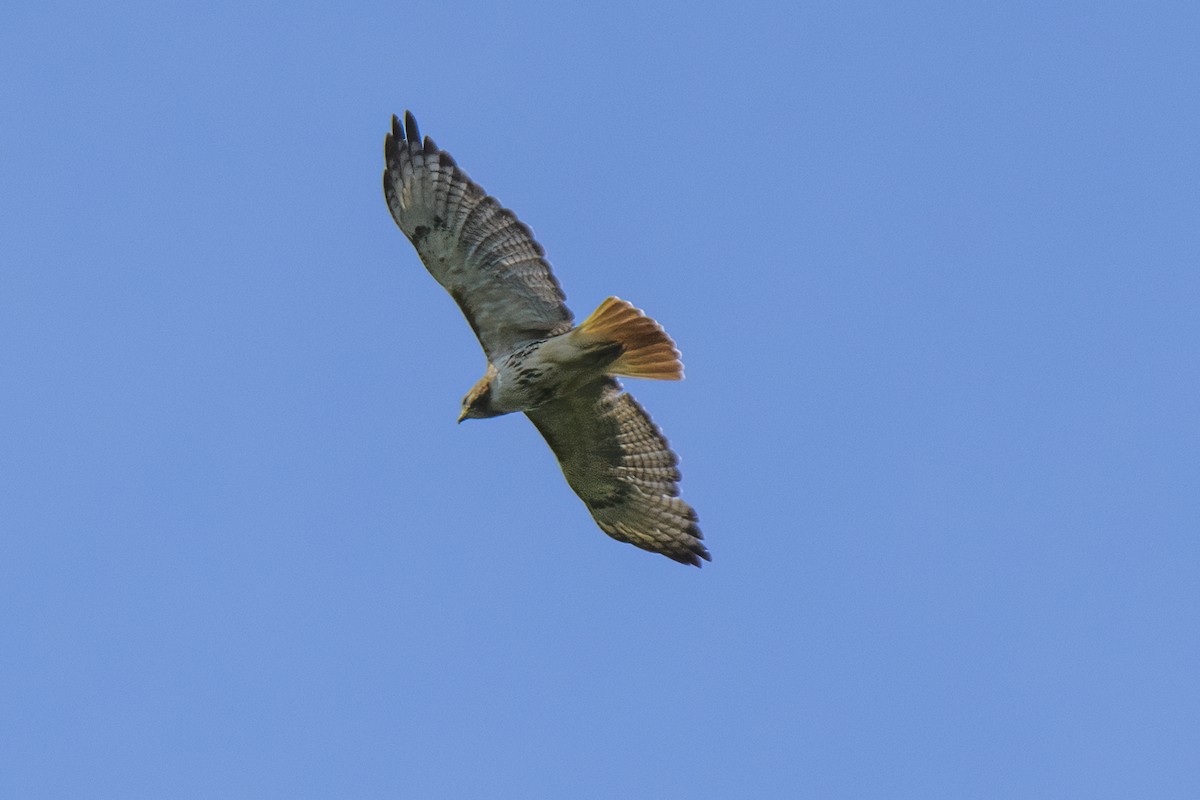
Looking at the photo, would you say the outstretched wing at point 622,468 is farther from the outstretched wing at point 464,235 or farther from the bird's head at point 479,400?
the outstretched wing at point 464,235

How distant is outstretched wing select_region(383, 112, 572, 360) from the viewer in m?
10.3

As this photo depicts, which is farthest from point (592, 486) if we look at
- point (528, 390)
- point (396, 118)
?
point (396, 118)

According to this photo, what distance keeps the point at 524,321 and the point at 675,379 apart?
1.16 metres

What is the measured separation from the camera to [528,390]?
10602 millimetres

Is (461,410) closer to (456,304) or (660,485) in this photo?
(456,304)

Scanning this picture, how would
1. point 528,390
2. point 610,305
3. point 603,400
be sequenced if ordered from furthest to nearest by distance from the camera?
Result: point 603,400
point 528,390
point 610,305

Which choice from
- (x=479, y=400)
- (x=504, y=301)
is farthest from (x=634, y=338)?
(x=479, y=400)

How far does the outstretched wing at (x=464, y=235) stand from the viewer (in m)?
10.3

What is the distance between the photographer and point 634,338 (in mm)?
10117

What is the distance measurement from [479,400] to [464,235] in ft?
3.69

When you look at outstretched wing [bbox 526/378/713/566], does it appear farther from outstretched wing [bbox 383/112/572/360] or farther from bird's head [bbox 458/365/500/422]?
outstretched wing [bbox 383/112/572/360]

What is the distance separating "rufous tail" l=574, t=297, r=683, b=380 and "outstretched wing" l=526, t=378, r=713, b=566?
3.33 ft

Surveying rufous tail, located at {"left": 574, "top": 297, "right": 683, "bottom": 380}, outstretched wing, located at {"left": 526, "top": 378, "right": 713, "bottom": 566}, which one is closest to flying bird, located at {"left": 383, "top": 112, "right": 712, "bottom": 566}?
rufous tail, located at {"left": 574, "top": 297, "right": 683, "bottom": 380}

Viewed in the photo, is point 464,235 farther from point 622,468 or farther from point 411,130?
point 622,468
